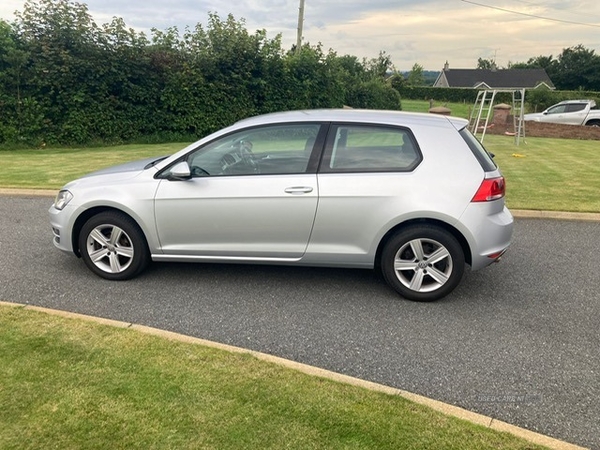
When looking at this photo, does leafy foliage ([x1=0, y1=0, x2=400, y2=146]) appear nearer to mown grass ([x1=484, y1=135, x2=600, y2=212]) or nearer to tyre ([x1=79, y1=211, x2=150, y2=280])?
mown grass ([x1=484, y1=135, x2=600, y2=212])

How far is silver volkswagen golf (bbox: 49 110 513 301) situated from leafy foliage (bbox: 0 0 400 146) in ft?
38.4

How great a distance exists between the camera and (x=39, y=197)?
27.0 feet

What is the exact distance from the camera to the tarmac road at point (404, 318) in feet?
10.00

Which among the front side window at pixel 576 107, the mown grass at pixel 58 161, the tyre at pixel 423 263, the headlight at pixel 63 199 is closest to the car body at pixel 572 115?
the front side window at pixel 576 107

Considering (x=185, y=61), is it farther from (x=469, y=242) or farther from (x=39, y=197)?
(x=469, y=242)

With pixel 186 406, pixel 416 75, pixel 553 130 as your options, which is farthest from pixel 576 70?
pixel 186 406

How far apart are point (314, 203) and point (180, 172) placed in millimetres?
1250

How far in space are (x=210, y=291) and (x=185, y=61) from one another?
13.6m

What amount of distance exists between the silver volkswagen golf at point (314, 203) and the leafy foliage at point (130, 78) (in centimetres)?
1172

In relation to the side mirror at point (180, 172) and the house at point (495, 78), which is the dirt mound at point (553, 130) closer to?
the side mirror at point (180, 172)

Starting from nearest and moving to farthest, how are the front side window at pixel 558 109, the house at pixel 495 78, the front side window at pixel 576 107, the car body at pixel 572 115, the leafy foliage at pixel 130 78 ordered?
the leafy foliage at pixel 130 78
the car body at pixel 572 115
the front side window at pixel 576 107
the front side window at pixel 558 109
the house at pixel 495 78

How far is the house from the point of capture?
69.5 metres

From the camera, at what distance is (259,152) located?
4.59 meters

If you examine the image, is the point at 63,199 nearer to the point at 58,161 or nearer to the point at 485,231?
the point at 485,231
